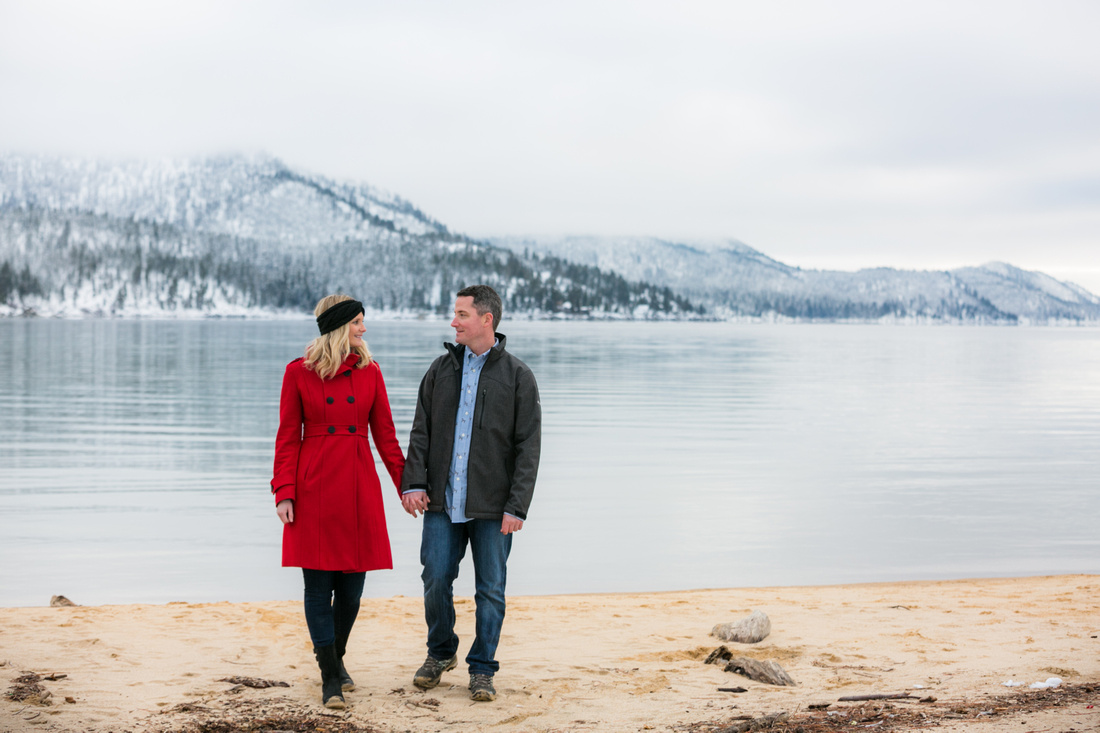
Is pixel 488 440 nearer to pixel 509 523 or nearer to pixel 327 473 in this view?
pixel 509 523

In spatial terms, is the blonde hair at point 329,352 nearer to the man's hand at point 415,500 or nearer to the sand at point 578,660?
the man's hand at point 415,500

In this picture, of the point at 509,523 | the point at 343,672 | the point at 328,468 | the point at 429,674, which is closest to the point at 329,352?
the point at 328,468

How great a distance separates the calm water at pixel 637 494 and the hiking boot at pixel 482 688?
505 centimetres

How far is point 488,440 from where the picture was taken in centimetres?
589

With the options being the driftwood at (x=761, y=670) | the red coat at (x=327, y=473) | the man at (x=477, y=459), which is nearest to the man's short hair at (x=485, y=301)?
the man at (x=477, y=459)

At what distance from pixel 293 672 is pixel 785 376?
53.1 m

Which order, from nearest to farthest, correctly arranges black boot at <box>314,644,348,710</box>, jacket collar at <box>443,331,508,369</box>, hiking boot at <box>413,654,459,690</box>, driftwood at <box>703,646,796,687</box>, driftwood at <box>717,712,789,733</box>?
driftwood at <box>717,712,789,733</box>
black boot at <box>314,644,348,710</box>
jacket collar at <box>443,331,508,369</box>
hiking boot at <box>413,654,459,690</box>
driftwood at <box>703,646,796,687</box>

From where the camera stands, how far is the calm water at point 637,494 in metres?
12.1

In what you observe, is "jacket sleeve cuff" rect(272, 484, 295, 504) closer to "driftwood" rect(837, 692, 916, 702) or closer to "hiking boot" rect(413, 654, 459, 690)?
"hiking boot" rect(413, 654, 459, 690)

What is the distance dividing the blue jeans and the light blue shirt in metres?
0.12

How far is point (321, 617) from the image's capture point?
5.80 m

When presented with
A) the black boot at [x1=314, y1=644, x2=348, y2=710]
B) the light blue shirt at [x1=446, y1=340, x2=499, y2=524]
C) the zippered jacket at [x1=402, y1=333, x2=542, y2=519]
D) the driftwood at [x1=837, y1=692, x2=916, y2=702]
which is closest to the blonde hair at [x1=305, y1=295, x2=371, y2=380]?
the zippered jacket at [x1=402, y1=333, x2=542, y2=519]

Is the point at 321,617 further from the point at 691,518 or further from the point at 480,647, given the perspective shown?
the point at 691,518

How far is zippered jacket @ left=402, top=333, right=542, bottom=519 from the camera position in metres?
5.87
